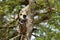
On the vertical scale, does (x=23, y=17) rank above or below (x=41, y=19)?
above

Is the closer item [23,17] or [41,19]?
[23,17]

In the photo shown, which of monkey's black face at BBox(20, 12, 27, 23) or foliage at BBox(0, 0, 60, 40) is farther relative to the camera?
monkey's black face at BBox(20, 12, 27, 23)

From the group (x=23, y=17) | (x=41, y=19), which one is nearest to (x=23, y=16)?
(x=23, y=17)

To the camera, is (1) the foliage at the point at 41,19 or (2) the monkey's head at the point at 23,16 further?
(2) the monkey's head at the point at 23,16

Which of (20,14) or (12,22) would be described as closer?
(20,14)

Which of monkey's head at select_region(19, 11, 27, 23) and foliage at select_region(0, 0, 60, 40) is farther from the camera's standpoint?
monkey's head at select_region(19, 11, 27, 23)

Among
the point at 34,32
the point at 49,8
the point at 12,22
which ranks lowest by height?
the point at 34,32

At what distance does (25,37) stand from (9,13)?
0.33m

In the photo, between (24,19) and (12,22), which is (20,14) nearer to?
(24,19)

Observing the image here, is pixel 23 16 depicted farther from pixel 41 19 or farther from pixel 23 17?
pixel 41 19

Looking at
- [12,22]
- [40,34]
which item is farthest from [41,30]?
[12,22]

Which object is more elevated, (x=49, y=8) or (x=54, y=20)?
(x=49, y=8)

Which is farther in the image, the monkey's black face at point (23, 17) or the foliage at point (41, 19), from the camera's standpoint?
the monkey's black face at point (23, 17)

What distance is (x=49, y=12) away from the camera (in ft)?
7.00
